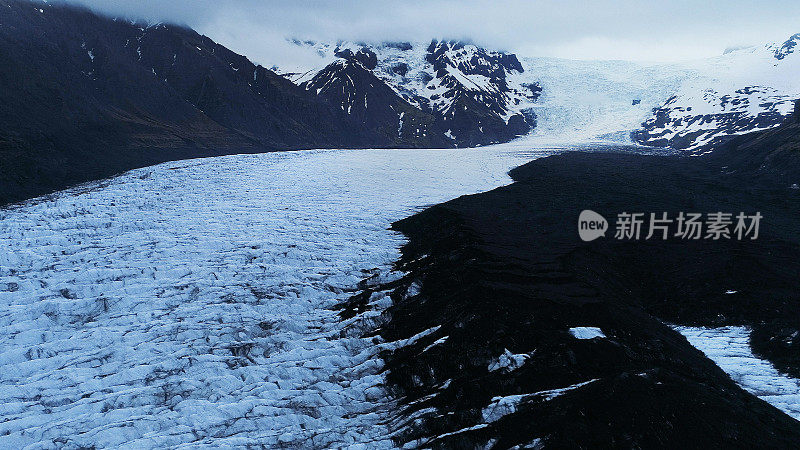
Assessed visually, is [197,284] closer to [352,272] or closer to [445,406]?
[352,272]

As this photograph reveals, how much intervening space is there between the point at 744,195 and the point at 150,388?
137 ft

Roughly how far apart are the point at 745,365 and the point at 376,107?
156m

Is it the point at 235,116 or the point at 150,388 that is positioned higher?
the point at 235,116

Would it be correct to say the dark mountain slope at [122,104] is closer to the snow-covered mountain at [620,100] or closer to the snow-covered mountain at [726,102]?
the snow-covered mountain at [620,100]

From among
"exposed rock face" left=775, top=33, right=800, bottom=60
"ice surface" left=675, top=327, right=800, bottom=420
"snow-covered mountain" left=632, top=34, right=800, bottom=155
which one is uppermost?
"exposed rock face" left=775, top=33, right=800, bottom=60

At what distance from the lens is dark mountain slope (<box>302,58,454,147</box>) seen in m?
152

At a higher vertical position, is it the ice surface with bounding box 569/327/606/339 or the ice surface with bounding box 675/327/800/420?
the ice surface with bounding box 569/327/606/339

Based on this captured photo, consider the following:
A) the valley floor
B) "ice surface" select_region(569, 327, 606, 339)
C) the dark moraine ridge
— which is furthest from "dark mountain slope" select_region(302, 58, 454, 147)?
"ice surface" select_region(569, 327, 606, 339)

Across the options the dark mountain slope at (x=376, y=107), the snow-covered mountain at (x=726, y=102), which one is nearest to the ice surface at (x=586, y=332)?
the snow-covered mountain at (x=726, y=102)

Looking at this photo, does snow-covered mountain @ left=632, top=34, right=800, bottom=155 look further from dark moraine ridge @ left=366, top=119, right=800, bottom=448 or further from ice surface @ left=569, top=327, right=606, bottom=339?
ice surface @ left=569, top=327, right=606, bottom=339

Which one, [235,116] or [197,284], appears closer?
[197,284]

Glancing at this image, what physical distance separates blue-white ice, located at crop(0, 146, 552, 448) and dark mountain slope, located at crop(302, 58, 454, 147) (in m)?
119

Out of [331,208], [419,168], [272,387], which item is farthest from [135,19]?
[272,387]

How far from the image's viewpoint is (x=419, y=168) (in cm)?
5106
